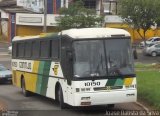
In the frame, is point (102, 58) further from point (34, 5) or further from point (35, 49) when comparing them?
point (34, 5)

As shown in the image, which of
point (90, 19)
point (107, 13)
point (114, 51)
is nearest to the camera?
point (114, 51)

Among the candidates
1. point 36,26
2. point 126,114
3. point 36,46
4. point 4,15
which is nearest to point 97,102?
point 126,114

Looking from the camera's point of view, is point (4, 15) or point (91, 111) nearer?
point (91, 111)

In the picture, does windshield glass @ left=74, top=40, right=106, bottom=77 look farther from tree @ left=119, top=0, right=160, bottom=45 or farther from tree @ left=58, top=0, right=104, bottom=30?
tree @ left=119, top=0, right=160, bottom=45

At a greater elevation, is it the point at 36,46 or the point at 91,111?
Result: the point at 36,46

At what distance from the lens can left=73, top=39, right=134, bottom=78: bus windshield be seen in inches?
758

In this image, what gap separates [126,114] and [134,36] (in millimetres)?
64681

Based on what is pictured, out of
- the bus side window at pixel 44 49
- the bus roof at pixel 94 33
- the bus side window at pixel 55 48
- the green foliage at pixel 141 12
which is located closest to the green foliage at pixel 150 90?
the bus roof at pixel 94 33

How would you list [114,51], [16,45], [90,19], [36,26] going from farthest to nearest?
[36,26] → [90,19] → [16,45] → [114,51]

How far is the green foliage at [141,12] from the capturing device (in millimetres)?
63750

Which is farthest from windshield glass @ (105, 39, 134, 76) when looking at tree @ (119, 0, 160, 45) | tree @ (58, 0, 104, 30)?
tree @ (119, 0, 160, 45)

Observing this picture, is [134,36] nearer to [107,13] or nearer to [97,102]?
[107,13]

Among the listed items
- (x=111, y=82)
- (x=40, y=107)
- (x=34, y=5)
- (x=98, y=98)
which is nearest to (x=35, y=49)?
(x=40, y=107)

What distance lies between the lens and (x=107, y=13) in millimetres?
87250
